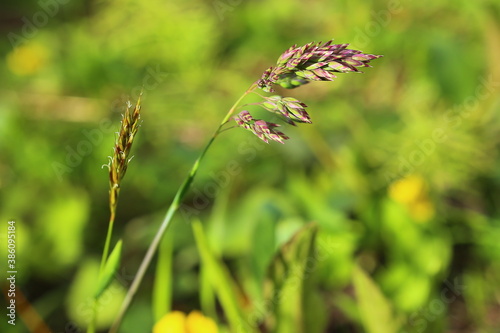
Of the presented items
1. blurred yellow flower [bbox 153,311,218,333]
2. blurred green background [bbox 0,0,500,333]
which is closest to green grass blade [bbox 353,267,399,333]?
blurred green background [bbox 0,0,500,333]

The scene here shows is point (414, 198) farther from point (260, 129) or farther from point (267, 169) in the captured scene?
point (260, 129)

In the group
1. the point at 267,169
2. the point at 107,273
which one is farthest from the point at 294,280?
the point at 267,169

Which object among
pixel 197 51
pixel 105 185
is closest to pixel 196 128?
pixel 197 51

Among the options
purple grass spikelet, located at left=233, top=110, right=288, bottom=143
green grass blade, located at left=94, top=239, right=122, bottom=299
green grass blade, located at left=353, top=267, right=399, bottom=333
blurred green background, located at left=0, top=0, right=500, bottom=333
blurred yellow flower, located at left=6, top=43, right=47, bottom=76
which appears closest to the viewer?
purple grass spikelet, located at left=233, top=110, right=288, bottom=143

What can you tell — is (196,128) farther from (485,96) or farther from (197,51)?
(485,96)

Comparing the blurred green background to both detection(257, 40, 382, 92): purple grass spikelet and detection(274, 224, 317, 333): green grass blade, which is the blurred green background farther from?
detection(257, 40, 382, 92): purple grass spikelet

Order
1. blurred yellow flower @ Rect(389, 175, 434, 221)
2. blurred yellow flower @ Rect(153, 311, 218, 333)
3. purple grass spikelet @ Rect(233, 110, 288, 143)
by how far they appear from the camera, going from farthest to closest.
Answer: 1. blurred yellow flower @ Rect(389, 175, 434, 221)
2. blurred yellow flower @ Rect(153, 311, 218, 333)
3. purple grass spikelet @ Rect(233, 110, 288, 143)
